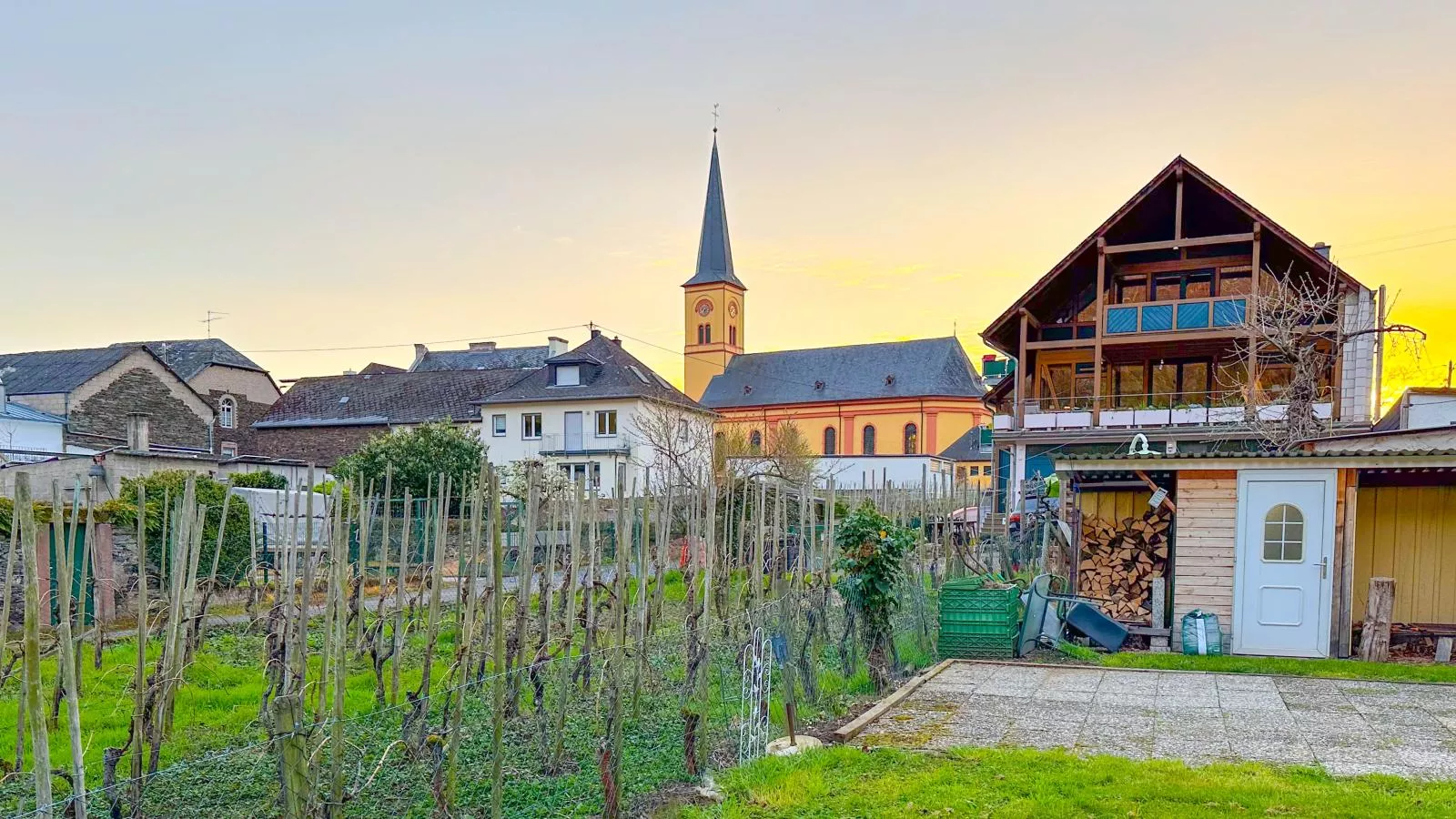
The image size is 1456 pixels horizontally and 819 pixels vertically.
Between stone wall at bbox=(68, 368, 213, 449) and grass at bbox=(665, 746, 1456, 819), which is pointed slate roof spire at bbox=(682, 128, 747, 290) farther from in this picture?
grass at bbox=(665, 746, 1456, 819)

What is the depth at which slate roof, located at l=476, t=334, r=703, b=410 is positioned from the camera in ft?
126

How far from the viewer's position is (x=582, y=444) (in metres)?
38.7

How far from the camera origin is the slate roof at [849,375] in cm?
5297

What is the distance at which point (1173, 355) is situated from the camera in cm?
2747

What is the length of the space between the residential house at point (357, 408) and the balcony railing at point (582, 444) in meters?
3.33

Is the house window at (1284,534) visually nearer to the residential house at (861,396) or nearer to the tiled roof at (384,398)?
the tiled roof at (384,398)

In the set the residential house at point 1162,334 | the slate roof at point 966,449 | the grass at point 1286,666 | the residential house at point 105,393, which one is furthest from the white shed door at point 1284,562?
the slate roof at point 966,449

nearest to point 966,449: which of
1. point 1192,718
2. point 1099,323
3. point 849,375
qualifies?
point 849,375

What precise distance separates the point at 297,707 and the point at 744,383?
180ft

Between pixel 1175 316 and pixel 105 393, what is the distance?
35.2 meters

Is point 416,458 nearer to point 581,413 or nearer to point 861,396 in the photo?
point 581,413

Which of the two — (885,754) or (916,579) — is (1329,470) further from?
(885,754)

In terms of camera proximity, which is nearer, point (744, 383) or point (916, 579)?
point (916, 579)

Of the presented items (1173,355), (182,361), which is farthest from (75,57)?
(182,361)
